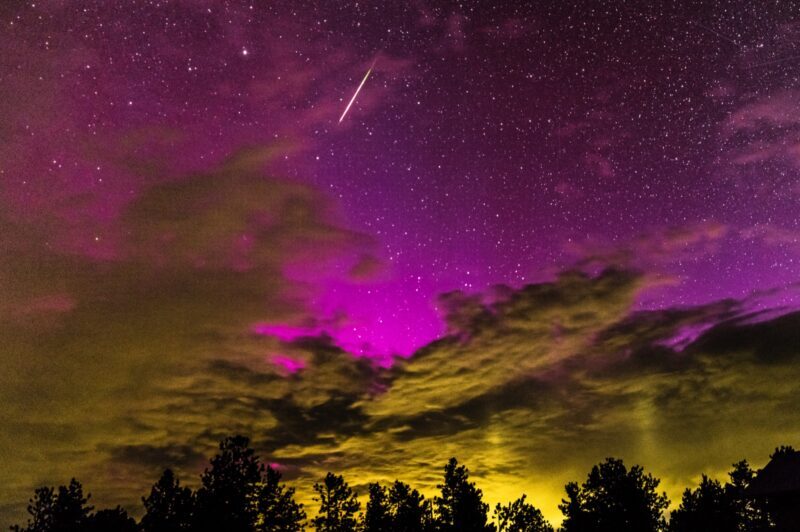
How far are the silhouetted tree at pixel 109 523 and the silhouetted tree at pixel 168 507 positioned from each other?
202cm

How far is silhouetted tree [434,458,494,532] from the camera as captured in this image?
57094 mm

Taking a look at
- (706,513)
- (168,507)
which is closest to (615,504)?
(706,513)

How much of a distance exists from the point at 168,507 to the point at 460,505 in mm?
28062

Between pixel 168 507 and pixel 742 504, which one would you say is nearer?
pixel 168 507

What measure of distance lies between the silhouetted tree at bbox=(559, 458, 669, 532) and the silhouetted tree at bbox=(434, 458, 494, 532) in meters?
11.2

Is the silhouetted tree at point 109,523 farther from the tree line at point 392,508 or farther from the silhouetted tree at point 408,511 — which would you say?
the silhouetted tree at point 408,511

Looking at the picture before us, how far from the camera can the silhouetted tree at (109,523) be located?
42213mm

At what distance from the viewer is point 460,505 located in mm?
57844

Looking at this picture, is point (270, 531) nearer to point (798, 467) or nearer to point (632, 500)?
point (798, 467)

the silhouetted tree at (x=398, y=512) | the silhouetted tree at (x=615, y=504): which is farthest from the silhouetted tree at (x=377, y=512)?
the silhouetted tree at (x=615, y=504)

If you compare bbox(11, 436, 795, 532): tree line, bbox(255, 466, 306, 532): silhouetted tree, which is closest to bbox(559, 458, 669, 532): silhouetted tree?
bbox(11, 436, 795, 532): tree line

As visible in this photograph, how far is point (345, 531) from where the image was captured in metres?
57.6

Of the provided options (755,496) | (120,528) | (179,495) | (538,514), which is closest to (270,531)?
(179,495)

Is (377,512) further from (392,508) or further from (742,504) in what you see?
(742,504)
